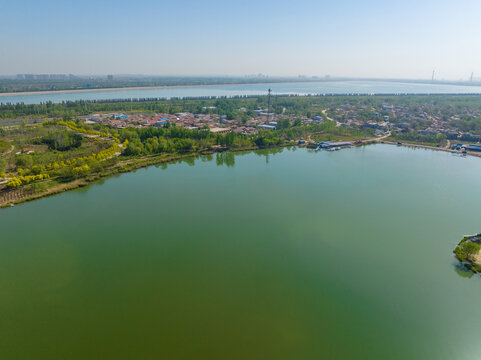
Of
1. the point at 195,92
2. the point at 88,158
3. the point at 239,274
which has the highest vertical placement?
the point at 195,92

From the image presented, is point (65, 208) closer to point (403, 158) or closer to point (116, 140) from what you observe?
point (116, 140)

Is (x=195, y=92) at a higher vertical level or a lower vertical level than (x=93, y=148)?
higher

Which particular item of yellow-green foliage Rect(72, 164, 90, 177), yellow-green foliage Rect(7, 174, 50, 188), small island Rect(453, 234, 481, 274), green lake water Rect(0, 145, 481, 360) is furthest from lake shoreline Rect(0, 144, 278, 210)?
small island Rect(453, 234, 481, 274)

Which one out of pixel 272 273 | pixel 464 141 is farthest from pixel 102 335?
pixel 464 141

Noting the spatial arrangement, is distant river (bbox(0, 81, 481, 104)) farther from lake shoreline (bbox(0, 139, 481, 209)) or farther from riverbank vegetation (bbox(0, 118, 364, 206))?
lake shoreline (bbox(0, 139, 481, 209))

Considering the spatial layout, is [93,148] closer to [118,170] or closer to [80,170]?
[118,170]

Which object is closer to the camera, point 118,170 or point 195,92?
point 118,170

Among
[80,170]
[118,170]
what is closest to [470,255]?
[118,170]

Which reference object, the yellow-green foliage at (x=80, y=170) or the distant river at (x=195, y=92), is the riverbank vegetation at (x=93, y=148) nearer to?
the yellow-green foliage at (x=80, y=170)
